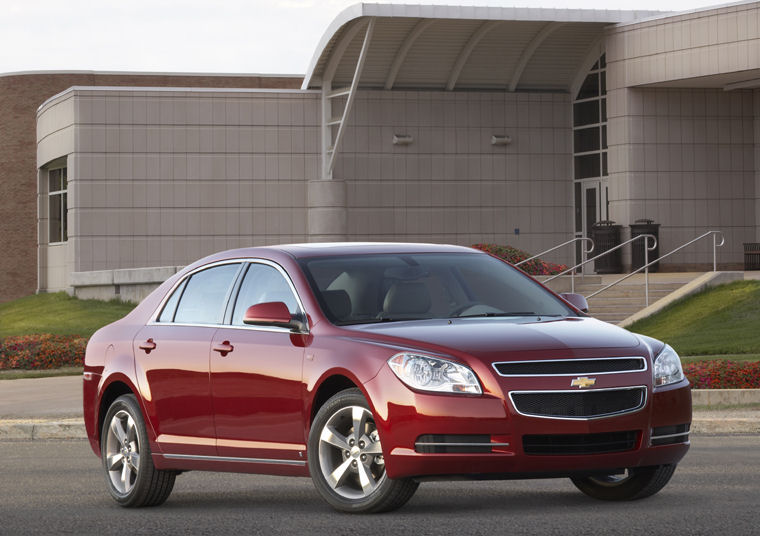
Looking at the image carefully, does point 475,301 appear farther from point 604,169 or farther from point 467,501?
point 604,169

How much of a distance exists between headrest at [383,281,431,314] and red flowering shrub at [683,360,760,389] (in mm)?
8740

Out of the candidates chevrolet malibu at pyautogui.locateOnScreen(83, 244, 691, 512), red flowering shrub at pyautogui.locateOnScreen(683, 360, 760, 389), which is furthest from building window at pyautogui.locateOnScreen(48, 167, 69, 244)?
chevrolet malibu at pyautogui.locateOnScreen(83, 244, 691, 512)

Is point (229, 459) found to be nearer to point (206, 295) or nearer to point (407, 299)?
point (206, 295)

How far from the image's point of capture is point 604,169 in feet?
131

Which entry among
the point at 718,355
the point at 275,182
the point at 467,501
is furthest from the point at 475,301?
the point at 275,182

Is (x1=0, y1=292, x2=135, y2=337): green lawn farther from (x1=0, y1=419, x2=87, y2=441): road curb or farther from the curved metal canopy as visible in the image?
(x1=0, y1=419, x2=87, y2=441): road curb

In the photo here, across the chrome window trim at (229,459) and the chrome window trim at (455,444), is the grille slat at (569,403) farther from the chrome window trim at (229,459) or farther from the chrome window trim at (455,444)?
the chrome window trim at (229,459)

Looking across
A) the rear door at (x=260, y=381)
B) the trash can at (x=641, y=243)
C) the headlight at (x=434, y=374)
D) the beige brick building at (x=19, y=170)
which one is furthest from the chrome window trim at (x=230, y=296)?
the beige brick building at (x=19, y=170)

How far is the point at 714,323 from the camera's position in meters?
27.3

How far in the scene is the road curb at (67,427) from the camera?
15.1 meters

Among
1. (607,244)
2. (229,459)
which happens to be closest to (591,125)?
(607,244)

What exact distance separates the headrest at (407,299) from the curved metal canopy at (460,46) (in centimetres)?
2652

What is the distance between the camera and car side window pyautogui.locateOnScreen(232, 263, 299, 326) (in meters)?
9.27

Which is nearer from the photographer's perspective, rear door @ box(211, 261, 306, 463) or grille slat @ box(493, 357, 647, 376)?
grille slat @ box(493, 357, 647, 376)
